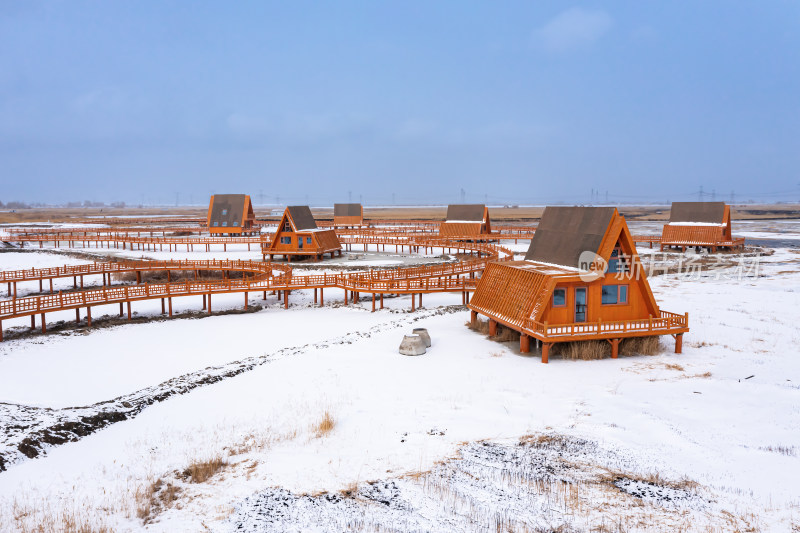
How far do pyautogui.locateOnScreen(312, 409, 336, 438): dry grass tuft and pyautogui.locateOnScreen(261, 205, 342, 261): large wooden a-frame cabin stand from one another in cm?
3736

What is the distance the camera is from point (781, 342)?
22.9 metres

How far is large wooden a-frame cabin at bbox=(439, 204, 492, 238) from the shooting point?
63.8 metres

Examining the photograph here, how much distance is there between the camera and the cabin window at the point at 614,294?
22.0 m

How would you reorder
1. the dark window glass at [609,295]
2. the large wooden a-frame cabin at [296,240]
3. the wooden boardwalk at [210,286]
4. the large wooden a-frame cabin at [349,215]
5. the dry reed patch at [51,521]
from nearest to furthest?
the dry reed patch at [51,521] < the dark window glass at [609,295] < the wooden boardwalk at [210,286] < the large wooden a-frame cabin at [296,240] < the large wooden a-frame cabin at [349,215]

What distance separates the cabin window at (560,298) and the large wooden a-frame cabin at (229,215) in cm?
5809


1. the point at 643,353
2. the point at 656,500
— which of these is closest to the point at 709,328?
the point at 643,353

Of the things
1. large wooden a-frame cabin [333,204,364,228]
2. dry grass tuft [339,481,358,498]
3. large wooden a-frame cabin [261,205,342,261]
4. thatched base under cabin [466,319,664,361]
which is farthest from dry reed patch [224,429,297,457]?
large wooden a-frame cabin [333,204,364,228]

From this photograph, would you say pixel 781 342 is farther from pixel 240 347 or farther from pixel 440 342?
pixel 240 347

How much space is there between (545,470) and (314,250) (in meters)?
41.6

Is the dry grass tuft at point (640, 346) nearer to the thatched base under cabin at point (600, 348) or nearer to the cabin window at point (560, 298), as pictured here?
the thatched base under cabin at point (600, 348)

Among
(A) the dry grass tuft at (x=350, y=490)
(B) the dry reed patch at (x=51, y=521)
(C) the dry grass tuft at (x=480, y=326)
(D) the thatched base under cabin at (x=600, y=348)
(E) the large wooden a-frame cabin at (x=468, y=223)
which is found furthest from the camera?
(E) the large wooden a-frame cabin at (x=468, y=223)

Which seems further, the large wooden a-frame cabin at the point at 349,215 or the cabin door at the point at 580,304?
the large wooden a-frame cabin at the point at 349,215

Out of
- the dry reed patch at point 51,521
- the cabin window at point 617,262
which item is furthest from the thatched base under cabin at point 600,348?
the dry reed patch at point 51,521

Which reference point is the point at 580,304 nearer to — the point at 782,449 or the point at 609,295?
the point at 609,295
